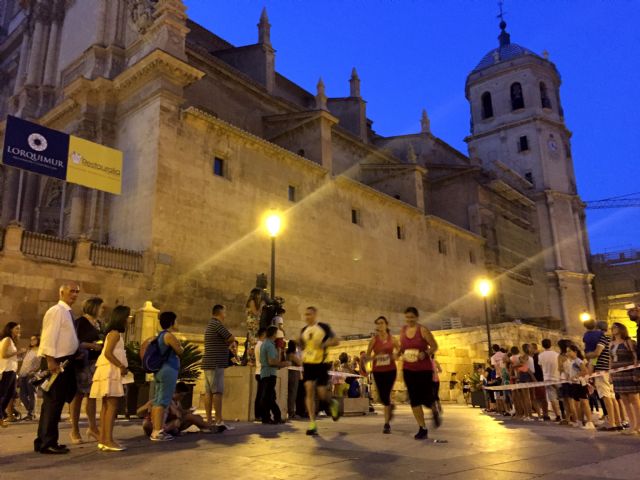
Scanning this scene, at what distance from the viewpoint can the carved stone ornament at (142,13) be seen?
22.1 meters

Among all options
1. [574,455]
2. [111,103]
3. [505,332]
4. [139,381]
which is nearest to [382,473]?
[574,455]

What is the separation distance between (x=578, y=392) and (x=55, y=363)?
8.36 meters

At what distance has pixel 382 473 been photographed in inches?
167

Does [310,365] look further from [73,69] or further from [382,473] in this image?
[73,69]

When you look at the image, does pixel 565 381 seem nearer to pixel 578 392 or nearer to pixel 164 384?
pixel 578 392

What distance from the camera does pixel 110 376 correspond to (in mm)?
5703

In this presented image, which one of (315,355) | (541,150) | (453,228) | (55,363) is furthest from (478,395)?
(541,150)

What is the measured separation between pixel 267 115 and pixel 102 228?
1116 cm

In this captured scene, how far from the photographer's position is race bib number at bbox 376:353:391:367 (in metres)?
7.26

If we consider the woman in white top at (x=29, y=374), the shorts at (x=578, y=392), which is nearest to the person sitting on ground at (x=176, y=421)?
the woman in white top at (x=29, y=374)

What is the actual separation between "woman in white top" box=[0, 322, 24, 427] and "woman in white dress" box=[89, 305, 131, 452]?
3393 millimetres

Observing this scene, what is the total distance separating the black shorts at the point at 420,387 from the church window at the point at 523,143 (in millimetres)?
45236

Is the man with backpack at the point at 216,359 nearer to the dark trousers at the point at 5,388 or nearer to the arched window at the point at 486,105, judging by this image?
the dark trousers at the point at 5,388

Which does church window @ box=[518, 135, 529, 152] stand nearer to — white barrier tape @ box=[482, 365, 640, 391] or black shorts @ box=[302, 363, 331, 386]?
white barrier tape @ box=[482, 365, 640, 391]
